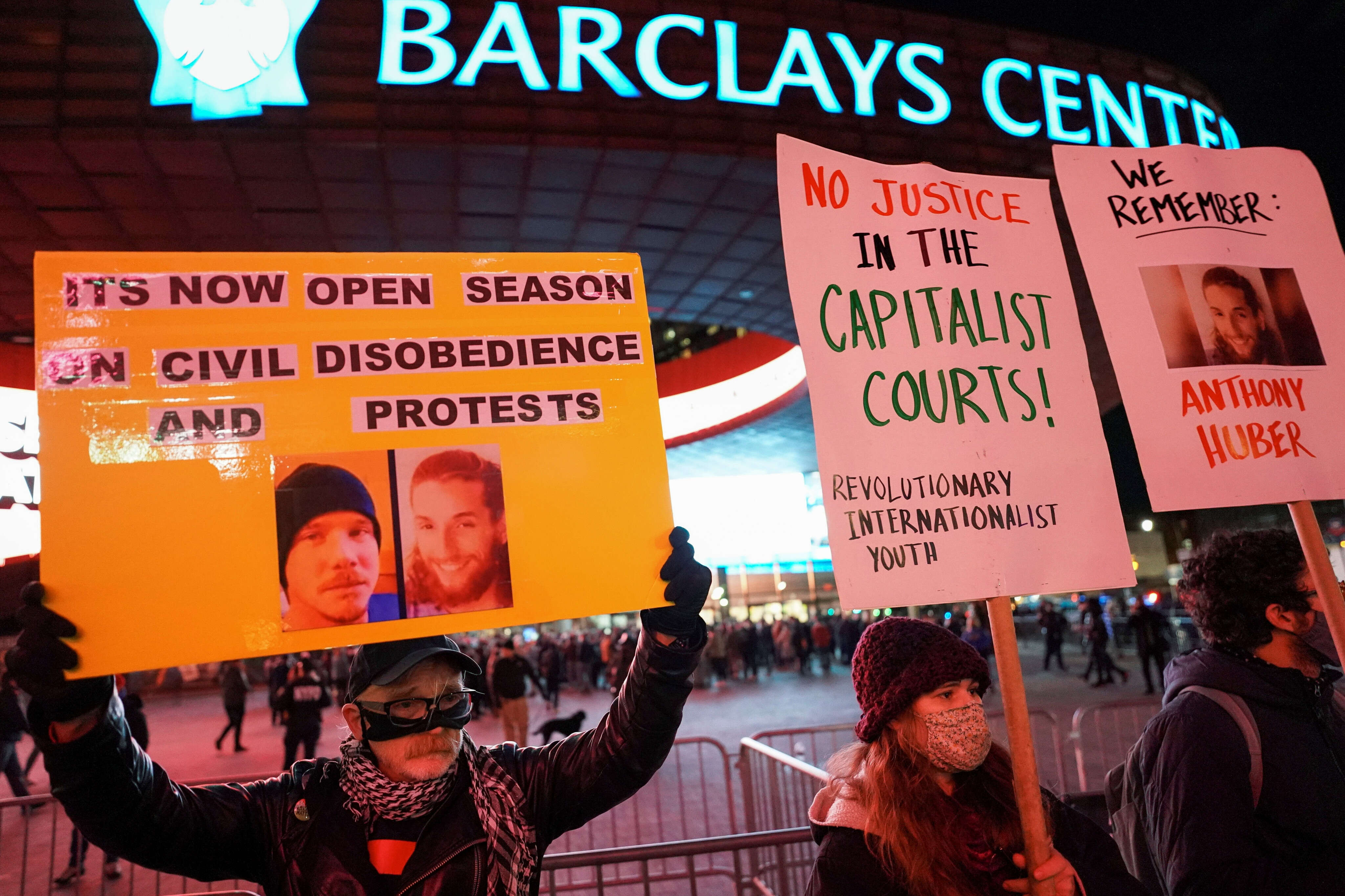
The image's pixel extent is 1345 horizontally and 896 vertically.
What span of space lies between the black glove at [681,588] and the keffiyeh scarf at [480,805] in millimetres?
599

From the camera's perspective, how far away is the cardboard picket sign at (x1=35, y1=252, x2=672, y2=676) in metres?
1.56

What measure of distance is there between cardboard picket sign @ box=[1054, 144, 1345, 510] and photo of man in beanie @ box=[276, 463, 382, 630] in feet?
7.09

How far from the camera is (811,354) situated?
206cm

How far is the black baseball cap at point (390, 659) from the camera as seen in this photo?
6.26 feet

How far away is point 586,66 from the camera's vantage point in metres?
8.38

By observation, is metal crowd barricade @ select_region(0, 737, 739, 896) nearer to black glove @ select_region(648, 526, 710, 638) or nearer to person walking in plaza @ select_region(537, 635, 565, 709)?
black glove @ select_region(648, 526, 710, 638)

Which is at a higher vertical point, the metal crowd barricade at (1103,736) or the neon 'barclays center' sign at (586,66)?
the neon 'barclays center' sign at (586,66)

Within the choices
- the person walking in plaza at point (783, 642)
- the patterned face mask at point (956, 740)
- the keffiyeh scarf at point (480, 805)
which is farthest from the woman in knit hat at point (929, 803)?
the person walking in plaza at point (783, 642)

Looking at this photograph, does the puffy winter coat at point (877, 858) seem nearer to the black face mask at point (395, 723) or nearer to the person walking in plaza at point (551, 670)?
the black face mask at point (395, 723)

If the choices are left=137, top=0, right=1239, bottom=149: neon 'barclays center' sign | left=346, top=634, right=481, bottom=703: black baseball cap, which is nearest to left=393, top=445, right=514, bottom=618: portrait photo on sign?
left=346, top=634, right=481, bottom=703: black baseball cap

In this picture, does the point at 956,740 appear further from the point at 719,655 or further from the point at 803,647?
the point at 803,647

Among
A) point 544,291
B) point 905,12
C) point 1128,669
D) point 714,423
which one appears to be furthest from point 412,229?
point 1128,669

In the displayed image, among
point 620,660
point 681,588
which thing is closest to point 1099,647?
point 620,660

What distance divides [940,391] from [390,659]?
156cm
